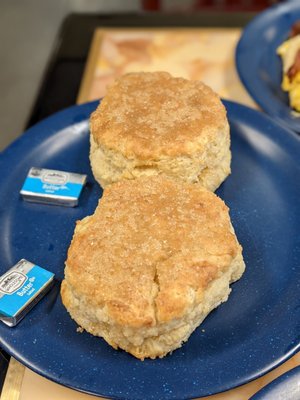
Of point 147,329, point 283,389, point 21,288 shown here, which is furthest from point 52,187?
point 283,389

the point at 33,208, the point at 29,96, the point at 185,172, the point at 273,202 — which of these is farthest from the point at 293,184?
the point at 29,96

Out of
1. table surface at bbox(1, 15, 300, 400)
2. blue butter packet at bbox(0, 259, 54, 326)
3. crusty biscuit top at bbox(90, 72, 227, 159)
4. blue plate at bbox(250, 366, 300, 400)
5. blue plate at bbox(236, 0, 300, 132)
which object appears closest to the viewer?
blue plate at bbox(250, 366, 300, 400)

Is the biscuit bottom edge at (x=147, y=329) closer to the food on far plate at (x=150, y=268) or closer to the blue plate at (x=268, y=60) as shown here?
the food on far plate at (x=150, y=268)

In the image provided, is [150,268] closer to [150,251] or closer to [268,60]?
[150,251]

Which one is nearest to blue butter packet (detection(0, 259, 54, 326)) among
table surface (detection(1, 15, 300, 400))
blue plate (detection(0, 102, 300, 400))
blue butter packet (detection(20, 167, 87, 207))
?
blue plate (detection(0, 102, 300, 400))

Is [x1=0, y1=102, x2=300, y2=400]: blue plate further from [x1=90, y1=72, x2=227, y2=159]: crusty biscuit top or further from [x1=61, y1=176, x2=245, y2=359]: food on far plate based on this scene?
[x1=90, y1=72, x2=227, y2=159]: crusty biscuit top

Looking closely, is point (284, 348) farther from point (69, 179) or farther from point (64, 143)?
point (64, 143)

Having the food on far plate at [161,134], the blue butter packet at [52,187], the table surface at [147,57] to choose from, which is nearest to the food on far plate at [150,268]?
the food on far plate at [161,134]

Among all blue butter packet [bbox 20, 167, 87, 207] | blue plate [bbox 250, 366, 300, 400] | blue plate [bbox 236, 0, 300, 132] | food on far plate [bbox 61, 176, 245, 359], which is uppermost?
blue plate [bbox 236, 0, 300, 132]
